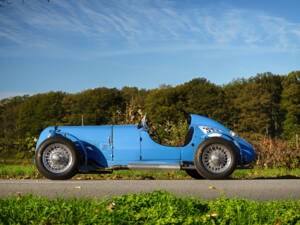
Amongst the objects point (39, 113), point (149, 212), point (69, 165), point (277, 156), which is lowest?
point (149, 212)

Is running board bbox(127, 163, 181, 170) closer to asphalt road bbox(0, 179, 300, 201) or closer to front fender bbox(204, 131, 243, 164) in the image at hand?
asphalt road bbox(0, 179, 300, 201)

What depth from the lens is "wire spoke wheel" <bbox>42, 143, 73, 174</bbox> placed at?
7.83 m

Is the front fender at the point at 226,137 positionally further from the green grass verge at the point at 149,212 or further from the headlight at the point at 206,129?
the green grass verge at the point at 149,212

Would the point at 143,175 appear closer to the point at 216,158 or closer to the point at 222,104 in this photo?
the point at 216,158

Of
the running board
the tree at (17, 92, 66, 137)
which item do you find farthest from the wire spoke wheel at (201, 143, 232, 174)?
the tree at (17, 92, 66, 137)

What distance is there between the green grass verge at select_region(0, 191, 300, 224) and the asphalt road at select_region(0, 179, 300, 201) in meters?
1.22

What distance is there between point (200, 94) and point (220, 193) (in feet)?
157

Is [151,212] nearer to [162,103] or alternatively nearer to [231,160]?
[231,160]

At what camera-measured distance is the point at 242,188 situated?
268 inches

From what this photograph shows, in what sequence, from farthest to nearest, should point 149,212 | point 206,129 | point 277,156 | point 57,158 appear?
point 277,156 → point 206,129 → point 57,158 → point 149,212

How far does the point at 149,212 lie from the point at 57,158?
3947mm

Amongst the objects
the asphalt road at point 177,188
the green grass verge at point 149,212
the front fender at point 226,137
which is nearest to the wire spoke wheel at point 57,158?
the asphalt road at point 177,188

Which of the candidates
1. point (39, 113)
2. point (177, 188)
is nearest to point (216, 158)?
point (177, 188)

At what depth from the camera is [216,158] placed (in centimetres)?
788
